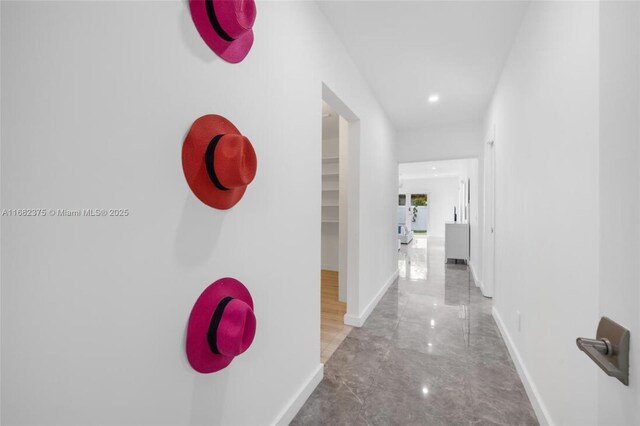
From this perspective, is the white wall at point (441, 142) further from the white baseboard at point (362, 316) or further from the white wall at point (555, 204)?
the white baseboard at point (362, 316)

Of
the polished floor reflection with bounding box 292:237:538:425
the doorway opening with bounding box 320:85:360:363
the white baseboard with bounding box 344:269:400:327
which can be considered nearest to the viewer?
the polished floor reflection with bounding box 292:237:538:425

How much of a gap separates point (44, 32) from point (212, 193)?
0.55 metres

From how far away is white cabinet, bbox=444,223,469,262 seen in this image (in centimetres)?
572

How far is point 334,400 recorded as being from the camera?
1720 millimetres

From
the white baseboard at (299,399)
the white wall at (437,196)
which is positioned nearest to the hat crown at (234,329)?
the white baseboard at (299,399)

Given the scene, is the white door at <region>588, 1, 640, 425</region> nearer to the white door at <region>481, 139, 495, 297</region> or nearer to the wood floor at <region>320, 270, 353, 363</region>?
the wood floor at <region>320, 270, 353, 363</region>

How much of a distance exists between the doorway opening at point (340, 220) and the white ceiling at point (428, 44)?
0.56m

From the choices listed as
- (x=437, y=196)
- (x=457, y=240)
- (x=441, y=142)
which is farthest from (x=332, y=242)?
(x=437, y=196)

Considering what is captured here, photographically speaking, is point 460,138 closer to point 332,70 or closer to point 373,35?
point 373,35

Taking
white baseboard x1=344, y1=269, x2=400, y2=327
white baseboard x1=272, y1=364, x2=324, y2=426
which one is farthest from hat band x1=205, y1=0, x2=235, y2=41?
white baseboard x1=344, y1=269, x2=400, y2=327

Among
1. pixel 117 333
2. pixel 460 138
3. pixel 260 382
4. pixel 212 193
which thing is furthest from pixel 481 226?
pixel 117 333

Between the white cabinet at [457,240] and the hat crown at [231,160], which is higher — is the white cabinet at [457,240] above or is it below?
below

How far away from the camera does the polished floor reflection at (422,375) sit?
1.60 metres

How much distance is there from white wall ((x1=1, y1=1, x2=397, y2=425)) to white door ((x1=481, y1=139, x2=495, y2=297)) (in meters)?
2.84
